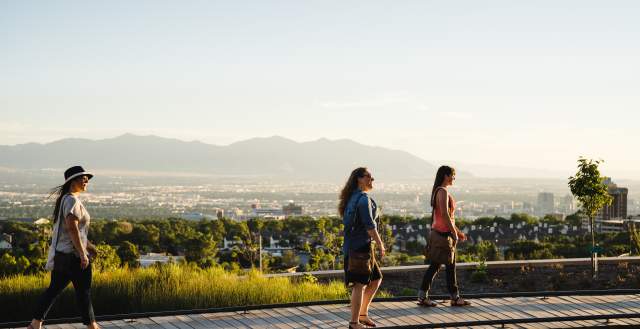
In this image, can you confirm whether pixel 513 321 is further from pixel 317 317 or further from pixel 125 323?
pixel 125 323

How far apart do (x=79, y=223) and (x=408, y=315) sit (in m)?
3.34

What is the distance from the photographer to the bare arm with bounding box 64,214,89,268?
643cm

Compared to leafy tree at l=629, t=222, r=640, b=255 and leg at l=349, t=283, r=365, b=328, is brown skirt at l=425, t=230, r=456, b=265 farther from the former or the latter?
leafy tree at l=629, t=222, r=640, b=255

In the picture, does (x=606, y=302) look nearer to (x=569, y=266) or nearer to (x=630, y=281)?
(x=630, y=281)

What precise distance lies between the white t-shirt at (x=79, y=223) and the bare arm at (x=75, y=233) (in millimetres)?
37

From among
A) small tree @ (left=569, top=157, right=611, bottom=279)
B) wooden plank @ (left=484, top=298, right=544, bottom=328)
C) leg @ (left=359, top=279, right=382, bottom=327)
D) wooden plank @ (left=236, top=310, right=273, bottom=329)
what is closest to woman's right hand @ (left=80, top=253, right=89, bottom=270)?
wooden plank @ (left=236, top=310, right=273, bottom=329)

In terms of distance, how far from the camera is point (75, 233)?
645 cm

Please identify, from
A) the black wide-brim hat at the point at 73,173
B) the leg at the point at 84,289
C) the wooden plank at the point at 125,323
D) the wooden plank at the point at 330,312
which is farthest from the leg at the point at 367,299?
the black wide-brim hat at the point at 73,173

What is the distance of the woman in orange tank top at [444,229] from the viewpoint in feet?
26.1

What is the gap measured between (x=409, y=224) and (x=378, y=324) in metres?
42.8

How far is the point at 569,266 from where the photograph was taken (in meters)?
14.0

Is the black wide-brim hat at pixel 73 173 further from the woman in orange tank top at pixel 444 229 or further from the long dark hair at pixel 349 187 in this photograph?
the woman in orange tank top at pixel 444 229

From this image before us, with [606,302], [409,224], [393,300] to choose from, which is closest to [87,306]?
[393,300]

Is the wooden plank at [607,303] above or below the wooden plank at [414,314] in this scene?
above
